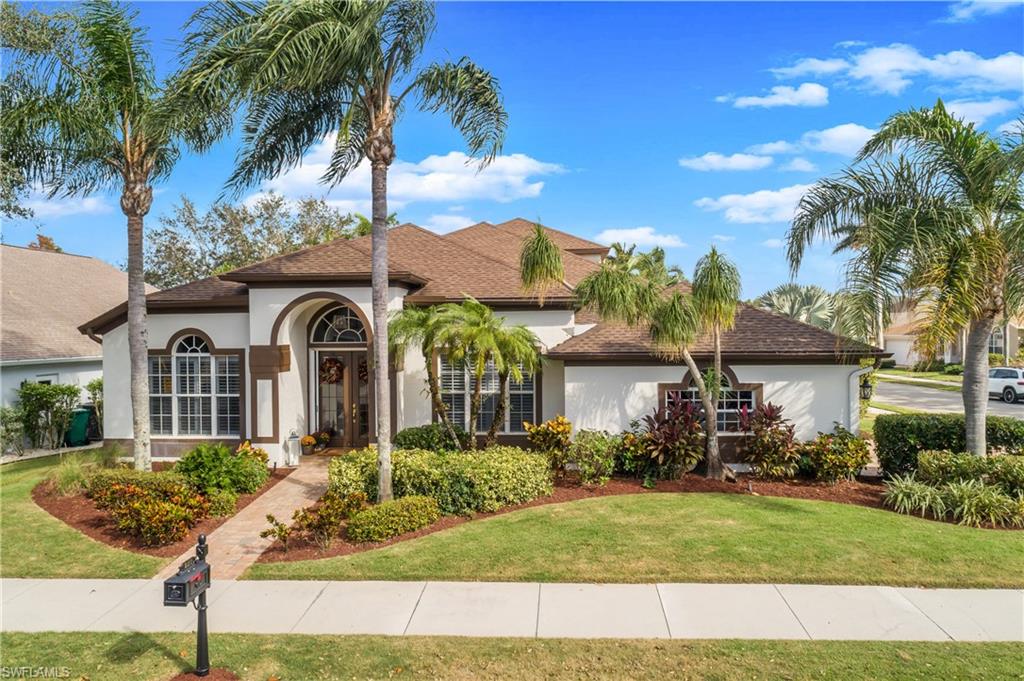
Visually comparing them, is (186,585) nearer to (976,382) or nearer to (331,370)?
(331,370)

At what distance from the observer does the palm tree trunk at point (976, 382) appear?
10.7m

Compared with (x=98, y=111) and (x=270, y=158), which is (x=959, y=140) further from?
(x=98, y=111)

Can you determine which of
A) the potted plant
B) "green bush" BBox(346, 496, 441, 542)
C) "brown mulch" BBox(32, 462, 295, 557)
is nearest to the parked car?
"green bush" BBox(346, 496, 441, 542)

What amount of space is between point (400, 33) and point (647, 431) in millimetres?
9114

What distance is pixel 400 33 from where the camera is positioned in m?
10.2

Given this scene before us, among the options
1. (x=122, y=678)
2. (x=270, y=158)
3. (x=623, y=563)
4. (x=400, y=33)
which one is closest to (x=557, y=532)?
(x=623, y=563)

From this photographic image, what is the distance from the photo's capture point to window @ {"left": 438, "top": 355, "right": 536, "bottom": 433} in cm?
1476

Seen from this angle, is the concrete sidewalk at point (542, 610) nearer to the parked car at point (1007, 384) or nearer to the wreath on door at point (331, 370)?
the wreath on door at point (331, 370)

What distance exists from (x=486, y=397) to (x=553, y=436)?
2630 mm

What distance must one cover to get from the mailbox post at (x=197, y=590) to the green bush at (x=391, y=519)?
3.34m

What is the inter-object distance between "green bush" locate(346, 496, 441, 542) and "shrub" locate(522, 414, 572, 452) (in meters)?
3.31

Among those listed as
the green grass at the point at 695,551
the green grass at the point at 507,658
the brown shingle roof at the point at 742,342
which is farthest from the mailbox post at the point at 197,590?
the brown shingle roof at the point at 742,342

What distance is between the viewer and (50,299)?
73.0 feet

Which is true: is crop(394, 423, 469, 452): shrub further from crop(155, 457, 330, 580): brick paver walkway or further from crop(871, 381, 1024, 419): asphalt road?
crop(871, 381, 1024, 419): asphalt road
